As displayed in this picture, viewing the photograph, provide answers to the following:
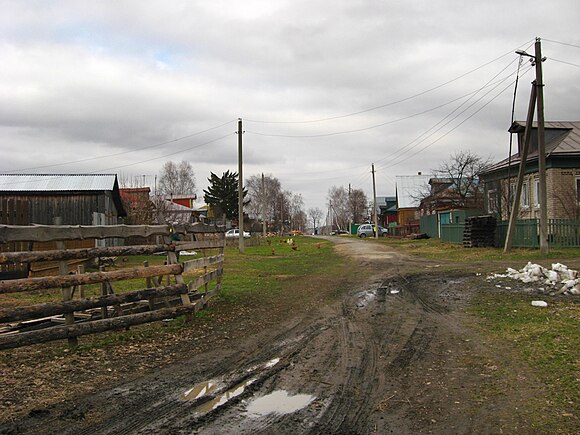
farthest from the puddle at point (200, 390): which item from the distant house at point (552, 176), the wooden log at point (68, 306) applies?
the distant house at point (552, 176)

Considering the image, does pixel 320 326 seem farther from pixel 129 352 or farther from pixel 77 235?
pixel 77 235

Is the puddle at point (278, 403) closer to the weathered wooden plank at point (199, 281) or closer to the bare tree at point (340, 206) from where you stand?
the weathered wooden plank at point (199, 281)

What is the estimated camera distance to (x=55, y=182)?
26.8 meters

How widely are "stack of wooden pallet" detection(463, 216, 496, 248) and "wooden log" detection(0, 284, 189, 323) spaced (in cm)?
2216

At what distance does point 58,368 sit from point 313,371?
308 centimetres

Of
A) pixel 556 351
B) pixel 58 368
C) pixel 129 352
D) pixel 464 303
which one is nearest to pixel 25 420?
pixel 58 368

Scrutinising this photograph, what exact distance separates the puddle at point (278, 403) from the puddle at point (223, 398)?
0.92ft

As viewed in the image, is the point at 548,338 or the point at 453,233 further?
the point at 453,233

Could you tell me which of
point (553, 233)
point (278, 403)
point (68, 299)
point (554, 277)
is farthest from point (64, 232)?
point (553, 233)

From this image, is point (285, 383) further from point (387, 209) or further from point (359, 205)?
point (359, 205)

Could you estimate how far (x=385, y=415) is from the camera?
4.75 meters

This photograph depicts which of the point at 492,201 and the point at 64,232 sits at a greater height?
the point at 492,201

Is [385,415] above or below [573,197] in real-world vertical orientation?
below

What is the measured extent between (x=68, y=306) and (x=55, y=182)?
21.9m
